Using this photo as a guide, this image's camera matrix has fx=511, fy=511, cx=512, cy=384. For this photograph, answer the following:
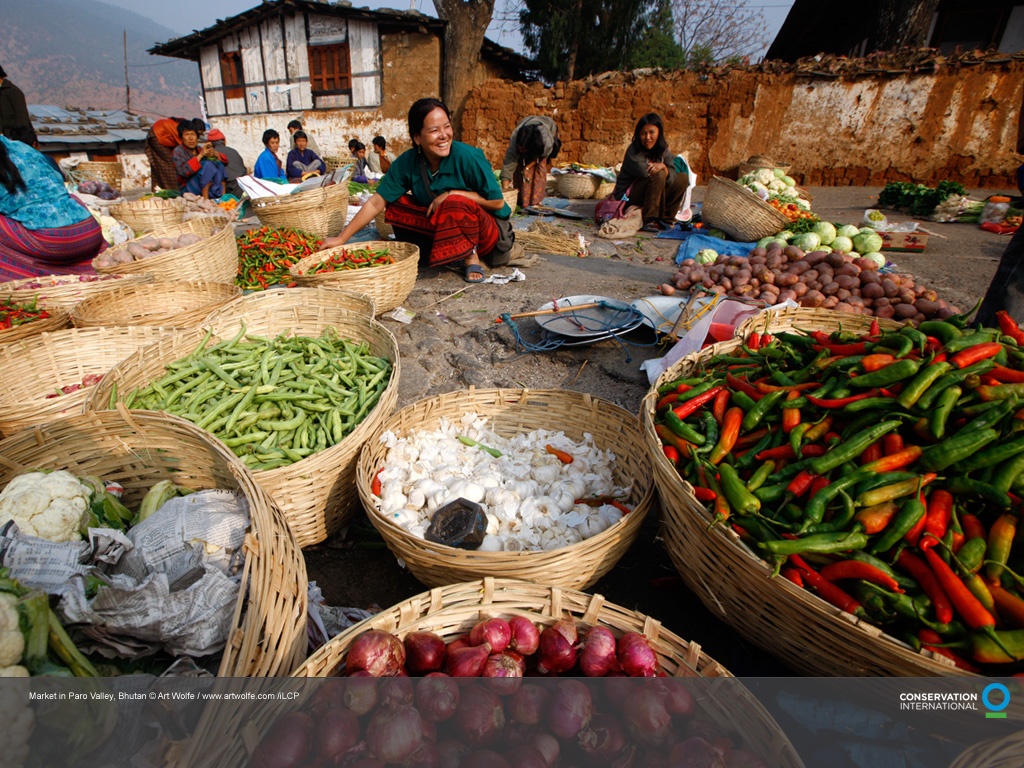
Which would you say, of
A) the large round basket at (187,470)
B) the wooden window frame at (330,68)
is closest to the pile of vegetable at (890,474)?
the large round basket at (187,470)

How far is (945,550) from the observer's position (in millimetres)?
1402

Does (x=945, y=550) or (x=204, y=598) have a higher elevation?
(x=945, y=550)

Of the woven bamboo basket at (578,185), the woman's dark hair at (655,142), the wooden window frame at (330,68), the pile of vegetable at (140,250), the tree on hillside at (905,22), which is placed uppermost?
the tree on hillside at (905,22)

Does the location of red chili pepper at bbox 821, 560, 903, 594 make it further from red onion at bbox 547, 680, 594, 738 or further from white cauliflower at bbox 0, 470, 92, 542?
white cauliflower at bbox 0, 470, 92, 542

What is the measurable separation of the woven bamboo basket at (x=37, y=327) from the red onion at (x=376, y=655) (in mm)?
3001

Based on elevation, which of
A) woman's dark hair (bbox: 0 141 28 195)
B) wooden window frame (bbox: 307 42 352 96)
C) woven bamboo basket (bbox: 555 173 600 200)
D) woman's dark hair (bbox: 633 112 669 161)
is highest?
wooden window frame (bbox: 307 42 352 96)

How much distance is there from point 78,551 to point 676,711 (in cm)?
160

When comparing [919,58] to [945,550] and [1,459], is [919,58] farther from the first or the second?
[1,459]

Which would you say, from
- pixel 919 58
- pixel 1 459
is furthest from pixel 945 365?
pixel 919 58

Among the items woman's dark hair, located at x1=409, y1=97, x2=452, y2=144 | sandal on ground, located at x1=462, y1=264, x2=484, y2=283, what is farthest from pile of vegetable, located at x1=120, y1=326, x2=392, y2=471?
woman's dark hair, located at x1=409, y1=97, x2=452, y2=144

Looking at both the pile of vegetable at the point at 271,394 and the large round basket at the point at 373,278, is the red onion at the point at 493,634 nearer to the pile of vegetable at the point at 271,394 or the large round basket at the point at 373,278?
the pile of vegetable at the point at 271,394

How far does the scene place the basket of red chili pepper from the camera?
9.42 ft

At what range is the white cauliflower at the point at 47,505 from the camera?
4.78ft

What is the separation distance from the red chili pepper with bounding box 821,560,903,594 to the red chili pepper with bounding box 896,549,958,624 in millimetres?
62
